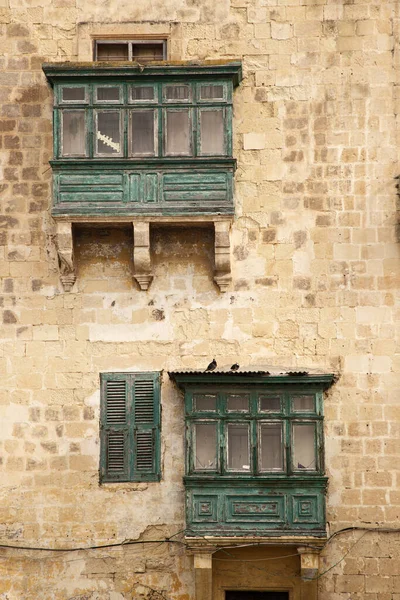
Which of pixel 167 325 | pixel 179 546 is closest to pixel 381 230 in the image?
pixel 167 325

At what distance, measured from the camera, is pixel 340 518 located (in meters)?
13.6

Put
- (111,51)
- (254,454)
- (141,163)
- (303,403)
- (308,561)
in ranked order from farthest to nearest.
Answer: (111,51) < (141,163) < (303,403) < (254,454) < (308,561)

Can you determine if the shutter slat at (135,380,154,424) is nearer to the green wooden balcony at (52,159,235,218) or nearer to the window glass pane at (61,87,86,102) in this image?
the green wooden balcony at (52,159,235,218)

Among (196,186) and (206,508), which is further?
(196,186)

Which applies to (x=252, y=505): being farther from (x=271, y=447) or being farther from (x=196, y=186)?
(x=196, y=186)

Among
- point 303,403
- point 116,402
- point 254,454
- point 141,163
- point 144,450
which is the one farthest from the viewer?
point 116,402

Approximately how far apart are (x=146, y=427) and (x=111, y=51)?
18.5 feet

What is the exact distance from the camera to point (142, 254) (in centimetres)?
1387

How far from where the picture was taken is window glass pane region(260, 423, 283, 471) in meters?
13.5

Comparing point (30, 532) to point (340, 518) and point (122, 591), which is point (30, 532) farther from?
point (340, 518)

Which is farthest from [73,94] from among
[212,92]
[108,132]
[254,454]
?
[254,454]

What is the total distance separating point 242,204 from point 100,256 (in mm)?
2225

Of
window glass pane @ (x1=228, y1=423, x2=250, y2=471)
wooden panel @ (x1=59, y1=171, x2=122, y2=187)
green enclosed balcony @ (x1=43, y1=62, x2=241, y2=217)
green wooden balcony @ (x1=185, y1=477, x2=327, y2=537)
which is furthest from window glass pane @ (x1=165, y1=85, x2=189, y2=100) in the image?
green wooden balcony @ (x1=185, y1=477, x2=327, y2=537)

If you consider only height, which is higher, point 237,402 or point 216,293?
point 216,293
